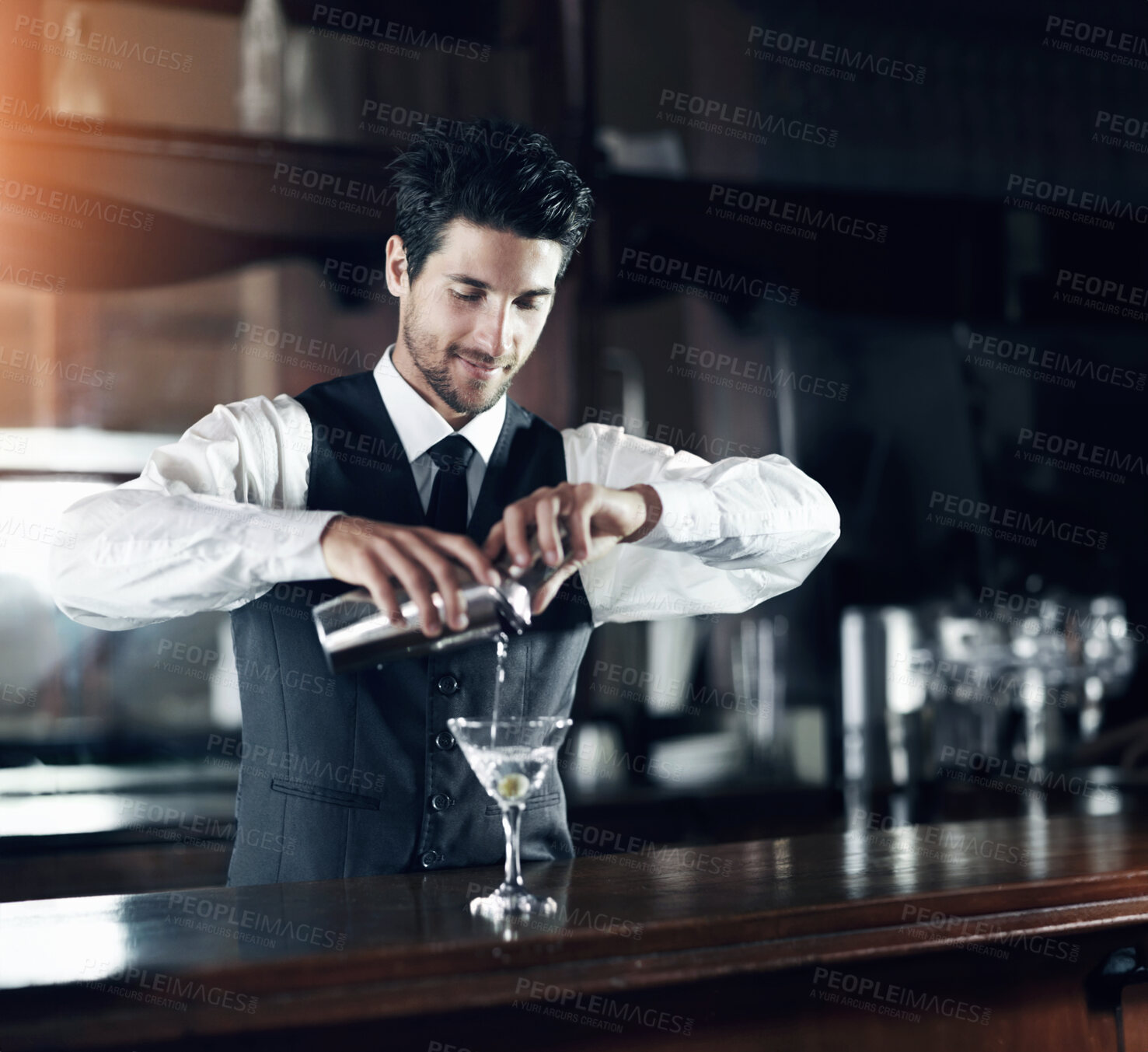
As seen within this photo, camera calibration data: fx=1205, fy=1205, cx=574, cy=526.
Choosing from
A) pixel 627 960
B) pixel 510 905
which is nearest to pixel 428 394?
pixel 510 905

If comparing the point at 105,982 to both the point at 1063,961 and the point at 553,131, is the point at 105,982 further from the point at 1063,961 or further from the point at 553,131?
the point at 553,131

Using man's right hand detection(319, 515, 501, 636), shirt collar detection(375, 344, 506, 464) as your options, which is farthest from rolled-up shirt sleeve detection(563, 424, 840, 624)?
man's right hand detection(319, 515, 501, 636)

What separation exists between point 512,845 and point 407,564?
0.34m

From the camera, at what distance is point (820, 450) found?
11.6 feet

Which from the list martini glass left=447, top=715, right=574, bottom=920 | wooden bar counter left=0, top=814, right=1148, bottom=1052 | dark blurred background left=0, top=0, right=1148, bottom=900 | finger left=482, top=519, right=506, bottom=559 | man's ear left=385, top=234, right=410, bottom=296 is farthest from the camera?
dark blurred background left=0, top=0, right=1148, bottom=900

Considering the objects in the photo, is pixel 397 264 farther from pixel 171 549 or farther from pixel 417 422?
pixel 171 549

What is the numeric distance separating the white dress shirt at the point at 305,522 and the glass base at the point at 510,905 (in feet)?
1.45

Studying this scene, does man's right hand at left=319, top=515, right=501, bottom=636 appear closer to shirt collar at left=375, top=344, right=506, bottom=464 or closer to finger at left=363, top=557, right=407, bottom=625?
finger at left=363, top=557, right=407, bottom=625

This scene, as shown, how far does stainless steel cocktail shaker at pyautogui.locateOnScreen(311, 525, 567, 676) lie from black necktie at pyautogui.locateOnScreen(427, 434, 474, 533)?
350 mm

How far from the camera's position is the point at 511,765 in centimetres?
131

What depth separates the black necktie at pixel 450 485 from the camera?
1.83 metres

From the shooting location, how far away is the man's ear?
6.26 ft

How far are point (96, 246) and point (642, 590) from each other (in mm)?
1565

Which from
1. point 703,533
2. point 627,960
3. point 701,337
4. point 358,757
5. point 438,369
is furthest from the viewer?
point 701,337
